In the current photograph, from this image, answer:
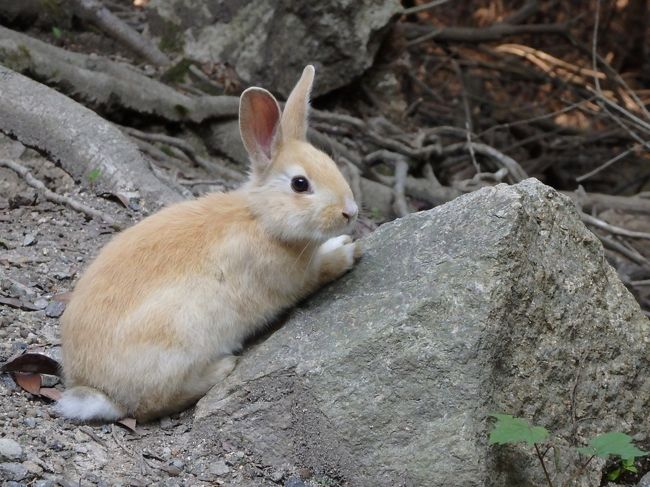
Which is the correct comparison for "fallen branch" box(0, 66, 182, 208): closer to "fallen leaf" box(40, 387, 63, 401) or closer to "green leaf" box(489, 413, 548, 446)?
"fallen leaf" box(40, 387, 63, 401)

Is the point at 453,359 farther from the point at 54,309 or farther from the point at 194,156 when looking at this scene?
the point at 194,156

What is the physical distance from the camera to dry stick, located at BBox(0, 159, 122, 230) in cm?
567

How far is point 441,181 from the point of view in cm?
901

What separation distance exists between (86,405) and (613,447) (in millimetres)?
2060

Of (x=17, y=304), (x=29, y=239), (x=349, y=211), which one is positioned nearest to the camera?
(x=349, y=211)

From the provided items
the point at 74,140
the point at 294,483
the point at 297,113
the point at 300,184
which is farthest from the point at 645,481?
the point at 74,140

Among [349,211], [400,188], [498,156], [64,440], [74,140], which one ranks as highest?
[349,211]

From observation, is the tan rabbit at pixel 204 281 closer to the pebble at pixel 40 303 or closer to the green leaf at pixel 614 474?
the pebble at pixel 40 303

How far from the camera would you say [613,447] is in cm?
326

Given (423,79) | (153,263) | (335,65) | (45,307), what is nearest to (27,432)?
(153,263)

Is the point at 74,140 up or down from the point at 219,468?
up

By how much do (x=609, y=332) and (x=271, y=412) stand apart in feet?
4.76

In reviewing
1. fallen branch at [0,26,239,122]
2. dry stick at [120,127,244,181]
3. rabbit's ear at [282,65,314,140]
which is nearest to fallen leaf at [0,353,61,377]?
rabbit's ear at [282,65,314,140]

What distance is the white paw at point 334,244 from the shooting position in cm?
404
